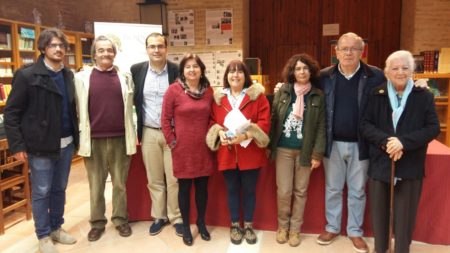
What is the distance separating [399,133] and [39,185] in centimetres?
249

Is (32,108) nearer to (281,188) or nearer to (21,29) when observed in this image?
(281,188)

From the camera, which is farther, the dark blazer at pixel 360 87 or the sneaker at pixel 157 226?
the sneaker at pixel 157 226

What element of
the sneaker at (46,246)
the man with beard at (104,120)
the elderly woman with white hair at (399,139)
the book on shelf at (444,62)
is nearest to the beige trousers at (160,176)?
the man with beard at (104,120)

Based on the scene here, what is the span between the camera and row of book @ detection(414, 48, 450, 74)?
5.10m

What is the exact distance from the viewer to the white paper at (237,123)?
2547 millimetres

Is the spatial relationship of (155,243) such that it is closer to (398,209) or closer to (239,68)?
(239,68)

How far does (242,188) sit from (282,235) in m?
0.49

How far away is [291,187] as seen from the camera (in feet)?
9.08

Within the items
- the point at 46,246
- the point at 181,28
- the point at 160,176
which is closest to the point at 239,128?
the point at 160,176

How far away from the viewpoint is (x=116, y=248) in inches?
112

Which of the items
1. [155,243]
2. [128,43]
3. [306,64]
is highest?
[128,43]

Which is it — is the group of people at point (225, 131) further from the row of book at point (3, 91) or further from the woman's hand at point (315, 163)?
the row of book at point (3, 91)

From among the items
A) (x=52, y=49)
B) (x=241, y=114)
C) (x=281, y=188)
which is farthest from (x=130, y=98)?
(x=281, y=188)

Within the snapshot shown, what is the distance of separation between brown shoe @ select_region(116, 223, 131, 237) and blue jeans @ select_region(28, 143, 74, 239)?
1.55ft
